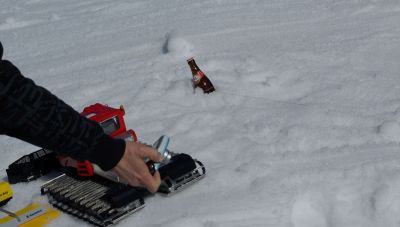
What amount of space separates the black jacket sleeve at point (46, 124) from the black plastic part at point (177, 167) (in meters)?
1.56

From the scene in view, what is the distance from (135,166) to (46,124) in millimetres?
434

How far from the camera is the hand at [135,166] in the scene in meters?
2.36

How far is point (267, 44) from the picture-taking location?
6.70m

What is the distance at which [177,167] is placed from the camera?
12.8 feet

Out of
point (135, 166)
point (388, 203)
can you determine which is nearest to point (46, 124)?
point (135, 166)

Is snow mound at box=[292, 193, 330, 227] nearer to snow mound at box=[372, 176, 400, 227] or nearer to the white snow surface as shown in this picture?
the white snow surface

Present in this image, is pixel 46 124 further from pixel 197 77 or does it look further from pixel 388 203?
pixel 197 77

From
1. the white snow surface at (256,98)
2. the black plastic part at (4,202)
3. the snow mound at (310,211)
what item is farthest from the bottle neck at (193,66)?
the snow mound at (310,211)

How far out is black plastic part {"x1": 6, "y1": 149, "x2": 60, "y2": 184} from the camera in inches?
180

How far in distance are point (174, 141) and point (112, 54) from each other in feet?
11.1

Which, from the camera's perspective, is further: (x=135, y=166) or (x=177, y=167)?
(x=177, y=167)

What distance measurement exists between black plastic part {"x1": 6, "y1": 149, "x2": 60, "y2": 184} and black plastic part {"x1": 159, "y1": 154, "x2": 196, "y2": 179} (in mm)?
1252

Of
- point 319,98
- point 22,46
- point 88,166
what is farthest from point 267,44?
point 22,46

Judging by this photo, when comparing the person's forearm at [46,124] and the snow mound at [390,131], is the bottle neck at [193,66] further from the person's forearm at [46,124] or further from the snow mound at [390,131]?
the person's forearm at [46,124]
